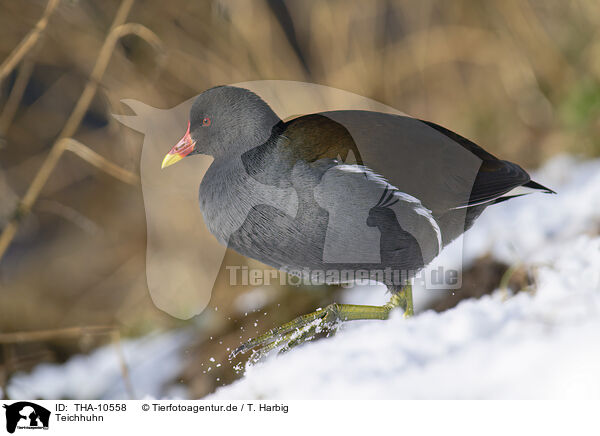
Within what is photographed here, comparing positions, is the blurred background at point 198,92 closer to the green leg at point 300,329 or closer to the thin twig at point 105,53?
the thin twig at point 105,53

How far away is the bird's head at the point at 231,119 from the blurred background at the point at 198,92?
1.09 ft

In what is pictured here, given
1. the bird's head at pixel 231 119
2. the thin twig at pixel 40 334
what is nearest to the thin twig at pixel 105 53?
the bird's head at pixel 231 119

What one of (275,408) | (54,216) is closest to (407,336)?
(275,408)

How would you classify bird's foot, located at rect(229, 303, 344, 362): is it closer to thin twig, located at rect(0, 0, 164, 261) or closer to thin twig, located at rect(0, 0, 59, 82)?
thin twig, located at rect(0, 0, 164, 261)

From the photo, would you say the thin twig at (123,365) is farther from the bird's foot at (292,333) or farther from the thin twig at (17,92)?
the thin twig at (17,92)

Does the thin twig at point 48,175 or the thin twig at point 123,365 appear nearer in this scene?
the thin twig at point 123,365

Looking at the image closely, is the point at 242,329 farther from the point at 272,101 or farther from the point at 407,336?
the point at 272,101

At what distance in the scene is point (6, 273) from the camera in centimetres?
174

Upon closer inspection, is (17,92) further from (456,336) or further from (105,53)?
(456,336)

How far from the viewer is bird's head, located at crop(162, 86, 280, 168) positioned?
1.26 metres

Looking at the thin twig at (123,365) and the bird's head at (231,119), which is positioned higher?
the bird's head at (231,119)

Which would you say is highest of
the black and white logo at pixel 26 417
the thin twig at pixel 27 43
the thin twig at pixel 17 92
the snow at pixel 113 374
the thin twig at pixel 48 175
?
the thin twig at pixel 27 43

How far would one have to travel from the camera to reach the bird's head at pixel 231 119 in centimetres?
126

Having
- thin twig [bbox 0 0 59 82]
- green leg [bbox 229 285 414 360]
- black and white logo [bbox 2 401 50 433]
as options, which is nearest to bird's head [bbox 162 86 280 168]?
green leg [bbox 229 285 414 360]
